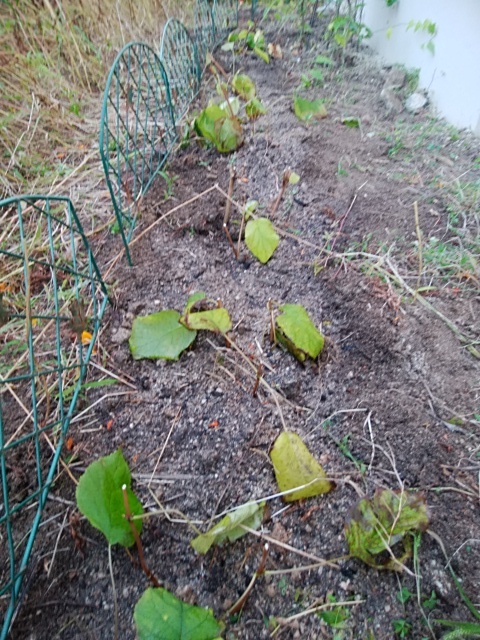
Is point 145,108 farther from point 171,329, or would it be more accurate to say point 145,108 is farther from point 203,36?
point 171,329

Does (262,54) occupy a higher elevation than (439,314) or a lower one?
higher

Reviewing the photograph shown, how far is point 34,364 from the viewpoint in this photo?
1088 mm

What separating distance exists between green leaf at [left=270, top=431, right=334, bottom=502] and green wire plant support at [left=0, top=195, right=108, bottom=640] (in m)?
0.44

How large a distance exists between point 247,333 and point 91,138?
1.31 m

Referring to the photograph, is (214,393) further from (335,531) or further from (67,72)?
(67,72)

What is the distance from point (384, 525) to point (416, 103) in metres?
2.10

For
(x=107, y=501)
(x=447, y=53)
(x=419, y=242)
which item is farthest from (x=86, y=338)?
(x=447, y=53)

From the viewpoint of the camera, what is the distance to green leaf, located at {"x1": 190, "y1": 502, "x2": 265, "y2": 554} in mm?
796

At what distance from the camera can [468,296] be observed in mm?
1358

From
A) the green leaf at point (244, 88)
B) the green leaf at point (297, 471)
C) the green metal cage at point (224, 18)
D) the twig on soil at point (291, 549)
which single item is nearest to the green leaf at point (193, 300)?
the green leaf at point (297, 471)

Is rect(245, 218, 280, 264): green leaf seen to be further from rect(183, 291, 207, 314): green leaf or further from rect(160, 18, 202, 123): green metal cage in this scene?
rect(160, 18, 202, 123): green metal cage

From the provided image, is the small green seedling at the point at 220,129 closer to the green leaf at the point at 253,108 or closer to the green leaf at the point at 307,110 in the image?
the green leaf at the point at 253,108

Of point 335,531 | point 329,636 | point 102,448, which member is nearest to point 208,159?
point 102,448

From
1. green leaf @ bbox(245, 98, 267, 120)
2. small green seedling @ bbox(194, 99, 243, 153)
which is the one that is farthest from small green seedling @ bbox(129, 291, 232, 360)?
green leaf @ bbox(245, 98, 267, 120)
